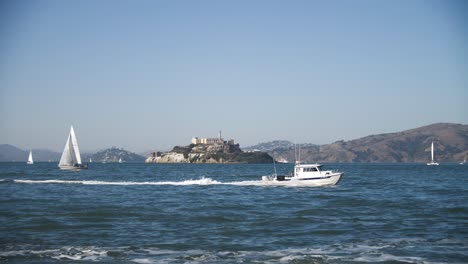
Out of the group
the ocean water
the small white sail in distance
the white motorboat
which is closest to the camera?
the ocean water

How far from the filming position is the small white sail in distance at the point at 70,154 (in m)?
152

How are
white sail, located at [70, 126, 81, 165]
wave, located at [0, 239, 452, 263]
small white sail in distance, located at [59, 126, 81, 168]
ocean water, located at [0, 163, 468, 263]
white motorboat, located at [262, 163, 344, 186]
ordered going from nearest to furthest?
1. wave, located at [0, 239, 452, 263]
2. ocean water, located at [0, 163, 468, 263]
3. white motorboat, located at [262, 163, 344, 186]
4. white sail, located at [70, 126, 81, 165]
5. small white sail in distance, located at [59, 126, 81, 168]

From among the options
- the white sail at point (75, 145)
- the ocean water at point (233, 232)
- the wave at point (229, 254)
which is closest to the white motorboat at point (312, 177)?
the ocean water at point (233, 232)

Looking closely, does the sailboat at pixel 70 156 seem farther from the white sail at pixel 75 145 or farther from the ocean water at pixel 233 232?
the ocean water at pixel 233 232

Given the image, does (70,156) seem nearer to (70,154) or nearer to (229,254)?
(70,154)

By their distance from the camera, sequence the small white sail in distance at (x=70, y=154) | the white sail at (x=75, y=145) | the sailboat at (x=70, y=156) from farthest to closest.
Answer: the sailboat at (x=70, y=156) → the small white sail in distance at (x=70, y=154) → the white sail at (x=75, y=145)

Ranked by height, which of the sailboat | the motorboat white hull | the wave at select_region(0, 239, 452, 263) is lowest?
the wave at select_region(0, 239, 452, 263)

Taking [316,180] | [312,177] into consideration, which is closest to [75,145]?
[312,177]

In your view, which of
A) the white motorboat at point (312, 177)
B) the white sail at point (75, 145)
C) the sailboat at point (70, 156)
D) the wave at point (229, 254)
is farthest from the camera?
the sailboat at point (70, 156)

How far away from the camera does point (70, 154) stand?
15462 cm

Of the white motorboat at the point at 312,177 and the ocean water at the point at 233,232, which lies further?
the white motorboat at the point at 312,177

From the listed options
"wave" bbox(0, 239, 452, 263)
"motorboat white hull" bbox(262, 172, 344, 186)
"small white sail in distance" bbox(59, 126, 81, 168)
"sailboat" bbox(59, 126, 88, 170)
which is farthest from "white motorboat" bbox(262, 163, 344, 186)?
"sailboat" bbox(59, 126, 88, 170)

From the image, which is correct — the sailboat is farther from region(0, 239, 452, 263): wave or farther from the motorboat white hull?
region(0, 239, 452, 263): wave

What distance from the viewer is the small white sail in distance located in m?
152
